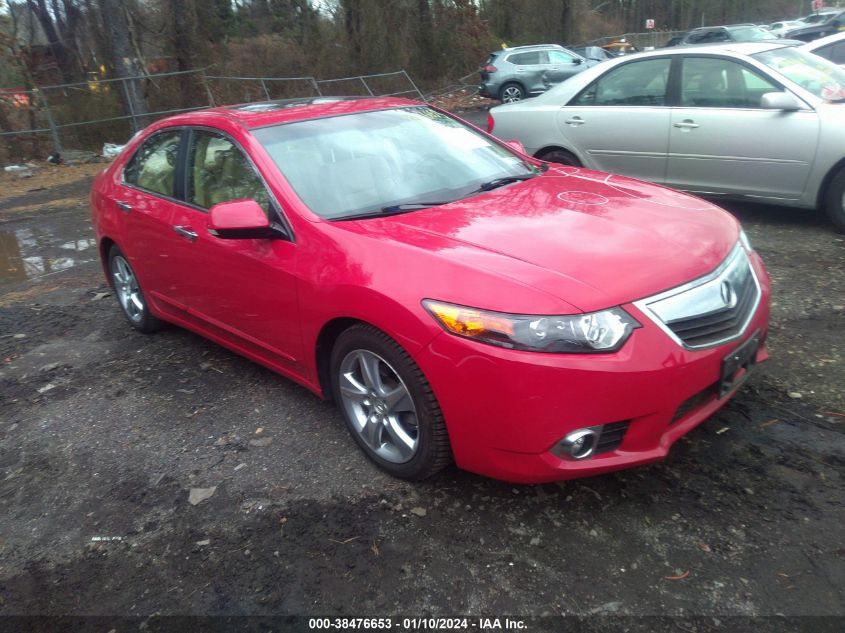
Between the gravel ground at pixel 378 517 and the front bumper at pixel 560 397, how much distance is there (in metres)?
0.31

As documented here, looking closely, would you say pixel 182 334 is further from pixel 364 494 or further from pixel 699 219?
pixel 699 219

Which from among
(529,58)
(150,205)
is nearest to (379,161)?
(150,205)

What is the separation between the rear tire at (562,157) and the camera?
699 cm

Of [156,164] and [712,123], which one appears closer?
[156,164]

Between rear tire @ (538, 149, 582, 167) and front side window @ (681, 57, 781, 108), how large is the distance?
1.13 m

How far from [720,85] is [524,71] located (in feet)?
48.0

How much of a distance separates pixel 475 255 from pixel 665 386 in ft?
2.87

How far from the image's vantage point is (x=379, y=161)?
3.72 metres

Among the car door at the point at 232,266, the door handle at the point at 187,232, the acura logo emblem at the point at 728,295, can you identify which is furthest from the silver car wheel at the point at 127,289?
the acura logo emblem at the point at 728,295

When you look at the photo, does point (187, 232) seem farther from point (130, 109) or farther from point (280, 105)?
point (130, 109)

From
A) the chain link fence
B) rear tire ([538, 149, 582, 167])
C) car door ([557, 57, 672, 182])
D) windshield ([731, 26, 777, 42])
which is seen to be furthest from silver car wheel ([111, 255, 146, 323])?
windshield ([731, 26, 777, 42])

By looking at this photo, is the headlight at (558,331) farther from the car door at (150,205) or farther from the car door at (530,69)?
the car door at (530,69)

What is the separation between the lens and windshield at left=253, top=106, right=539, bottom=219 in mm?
3471

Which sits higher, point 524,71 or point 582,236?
point 582,236
